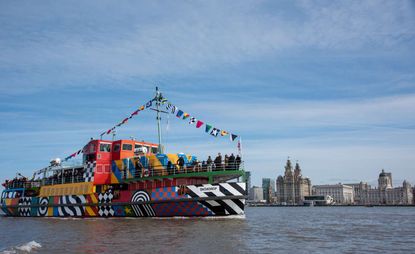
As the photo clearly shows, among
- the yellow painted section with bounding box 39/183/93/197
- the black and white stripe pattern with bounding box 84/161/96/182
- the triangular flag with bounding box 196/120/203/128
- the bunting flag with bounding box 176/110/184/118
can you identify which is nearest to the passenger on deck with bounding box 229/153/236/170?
the triangular flag with bounding box 196/120/203/128

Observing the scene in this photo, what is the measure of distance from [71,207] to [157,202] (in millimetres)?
10423

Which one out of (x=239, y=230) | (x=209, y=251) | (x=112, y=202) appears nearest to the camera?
(x=209, y=251)

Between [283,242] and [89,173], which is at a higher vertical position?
[89,173]

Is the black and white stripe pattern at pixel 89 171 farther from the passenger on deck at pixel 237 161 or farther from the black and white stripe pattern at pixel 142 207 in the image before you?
the passenger on deck at pixel 237 161

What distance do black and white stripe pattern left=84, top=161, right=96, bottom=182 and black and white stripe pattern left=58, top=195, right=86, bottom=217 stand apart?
1.61 m

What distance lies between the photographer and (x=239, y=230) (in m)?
21.5

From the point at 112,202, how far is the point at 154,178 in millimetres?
4885

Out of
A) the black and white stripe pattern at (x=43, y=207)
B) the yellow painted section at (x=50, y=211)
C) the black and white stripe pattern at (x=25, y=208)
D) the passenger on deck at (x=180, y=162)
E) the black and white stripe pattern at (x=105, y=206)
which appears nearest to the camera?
the passenger on deck at (x=180, y=162)

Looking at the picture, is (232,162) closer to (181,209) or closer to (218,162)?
(218,162)

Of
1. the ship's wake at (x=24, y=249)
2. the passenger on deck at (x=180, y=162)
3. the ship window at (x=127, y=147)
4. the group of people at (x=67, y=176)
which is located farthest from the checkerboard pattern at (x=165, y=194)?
the ship's wake at (x=24, y=249)

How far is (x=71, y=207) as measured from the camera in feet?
115

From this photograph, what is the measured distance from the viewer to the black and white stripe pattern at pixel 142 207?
29219mm

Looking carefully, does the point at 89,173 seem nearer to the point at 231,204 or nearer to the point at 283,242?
the point at 231,204

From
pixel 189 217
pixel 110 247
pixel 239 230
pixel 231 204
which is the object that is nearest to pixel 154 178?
pixel 189 217
